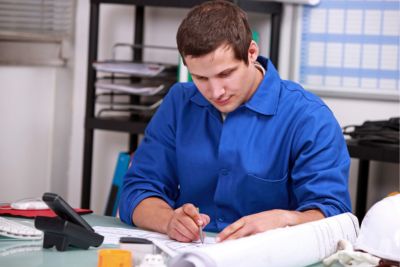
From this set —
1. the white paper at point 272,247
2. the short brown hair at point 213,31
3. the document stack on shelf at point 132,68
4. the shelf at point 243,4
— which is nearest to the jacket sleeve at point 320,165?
the white paper at point 272,247

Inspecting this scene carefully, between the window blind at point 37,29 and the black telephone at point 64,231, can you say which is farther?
the window blind at point 37,29

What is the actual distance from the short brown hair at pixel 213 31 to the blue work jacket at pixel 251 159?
16 centimetres

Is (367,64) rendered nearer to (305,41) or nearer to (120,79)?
(305,41)

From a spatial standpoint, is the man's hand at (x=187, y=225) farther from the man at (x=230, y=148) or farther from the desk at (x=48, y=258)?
the desk at (x=48, y=258)

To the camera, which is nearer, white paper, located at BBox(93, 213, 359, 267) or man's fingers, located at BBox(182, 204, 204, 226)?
white paper, located at BBox(93, 213, 359, 267)

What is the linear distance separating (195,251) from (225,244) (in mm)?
64

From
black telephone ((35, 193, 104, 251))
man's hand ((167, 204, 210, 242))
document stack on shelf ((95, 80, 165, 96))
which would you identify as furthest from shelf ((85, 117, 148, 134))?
black telephone ((35, 193, 104, 251))

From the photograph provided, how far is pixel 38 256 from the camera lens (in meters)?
1.40

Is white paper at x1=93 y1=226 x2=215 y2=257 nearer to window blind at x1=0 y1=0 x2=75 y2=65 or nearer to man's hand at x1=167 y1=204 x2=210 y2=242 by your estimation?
man's hand at x1=167 y1=204 x2=210 y2=242

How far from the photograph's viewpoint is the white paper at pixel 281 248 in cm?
121

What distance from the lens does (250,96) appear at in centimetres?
181

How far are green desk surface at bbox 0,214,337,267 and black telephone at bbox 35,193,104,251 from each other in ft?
0.04

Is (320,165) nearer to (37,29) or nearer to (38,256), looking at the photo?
(38,256)

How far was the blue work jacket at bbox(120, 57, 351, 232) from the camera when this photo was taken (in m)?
1.71
